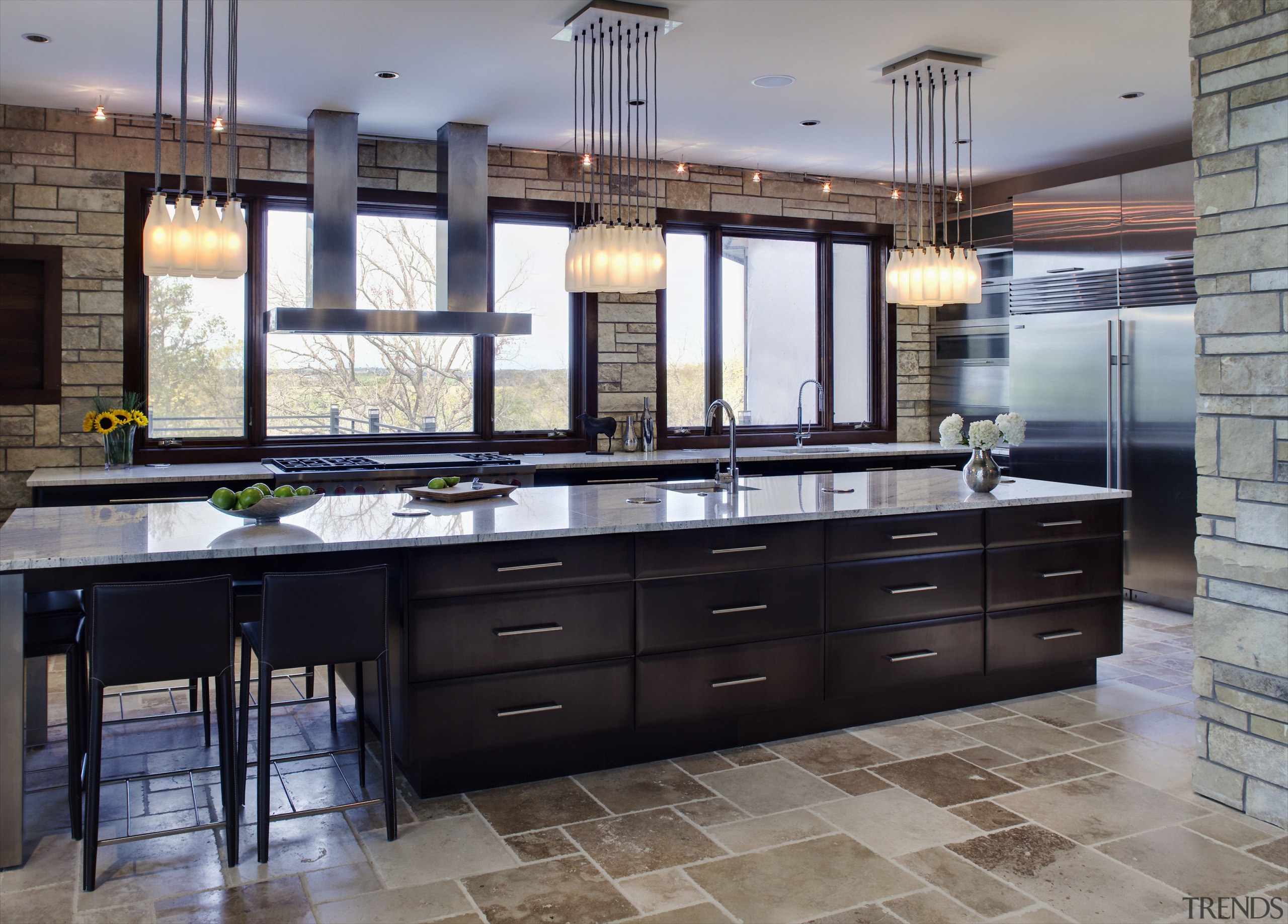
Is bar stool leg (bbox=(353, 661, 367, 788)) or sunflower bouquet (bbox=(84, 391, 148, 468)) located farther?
sunflower bouquet (bbox=(84, 391, 148, 468))

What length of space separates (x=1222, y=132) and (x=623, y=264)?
77.8 inches

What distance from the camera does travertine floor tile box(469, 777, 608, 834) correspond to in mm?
2953

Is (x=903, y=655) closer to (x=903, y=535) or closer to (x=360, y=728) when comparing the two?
(x=903, y=535)

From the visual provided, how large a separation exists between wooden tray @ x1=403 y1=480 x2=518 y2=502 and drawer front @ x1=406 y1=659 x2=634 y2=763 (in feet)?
2.84

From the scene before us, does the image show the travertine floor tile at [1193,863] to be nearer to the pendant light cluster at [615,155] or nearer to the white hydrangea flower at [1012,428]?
the white hydrangea flower at [1012,428]

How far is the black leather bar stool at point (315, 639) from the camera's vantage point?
2695 millimetres

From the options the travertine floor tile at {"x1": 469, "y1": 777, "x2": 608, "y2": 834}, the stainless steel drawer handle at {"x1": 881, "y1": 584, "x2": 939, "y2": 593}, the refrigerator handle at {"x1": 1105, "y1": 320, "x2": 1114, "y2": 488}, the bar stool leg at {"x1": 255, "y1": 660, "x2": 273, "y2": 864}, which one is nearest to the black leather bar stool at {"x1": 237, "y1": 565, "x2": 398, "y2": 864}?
the bar stool leg at {"x1": 255, "y1": 660, "x2": 273, "y2": 864}

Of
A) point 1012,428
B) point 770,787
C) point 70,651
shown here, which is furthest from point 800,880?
point 1012,428

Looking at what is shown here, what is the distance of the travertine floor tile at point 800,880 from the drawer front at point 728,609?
809 mm

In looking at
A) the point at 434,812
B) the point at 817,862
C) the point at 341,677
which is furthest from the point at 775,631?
the point at 341,677

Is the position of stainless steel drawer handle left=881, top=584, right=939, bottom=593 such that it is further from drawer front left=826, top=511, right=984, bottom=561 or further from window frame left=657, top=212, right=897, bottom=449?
window frame left=657, top=212, right=897, bottom=449

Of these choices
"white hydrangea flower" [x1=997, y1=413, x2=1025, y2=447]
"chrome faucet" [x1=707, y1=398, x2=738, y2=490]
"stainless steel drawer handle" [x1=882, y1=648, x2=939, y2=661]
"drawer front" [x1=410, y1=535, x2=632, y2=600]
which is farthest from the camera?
"white hydrangea flower" [x1=997, y1=413, x2=1025, y2=447]

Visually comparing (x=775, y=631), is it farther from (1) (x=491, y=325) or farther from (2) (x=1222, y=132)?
(1) (x=491, y=325)

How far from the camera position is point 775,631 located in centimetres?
356
